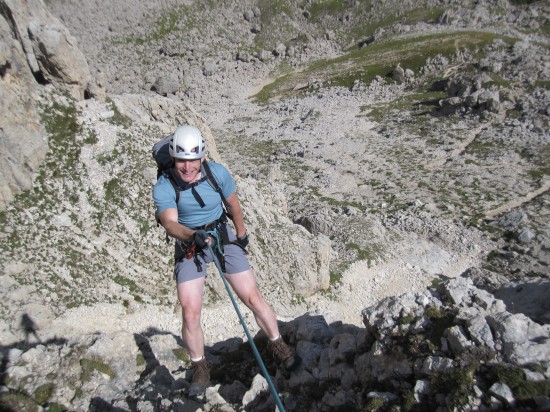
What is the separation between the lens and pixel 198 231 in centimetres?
817

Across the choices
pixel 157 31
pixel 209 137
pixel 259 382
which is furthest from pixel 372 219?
pixel 157 31

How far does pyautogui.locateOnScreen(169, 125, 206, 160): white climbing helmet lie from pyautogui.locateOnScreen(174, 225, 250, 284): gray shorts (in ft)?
7.46

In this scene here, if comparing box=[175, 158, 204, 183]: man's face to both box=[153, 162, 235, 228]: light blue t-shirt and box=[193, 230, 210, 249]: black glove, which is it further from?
box=[193, 230, 210, 249]: black glove

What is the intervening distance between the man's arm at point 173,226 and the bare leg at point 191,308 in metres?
1.34

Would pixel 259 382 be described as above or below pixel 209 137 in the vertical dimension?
below

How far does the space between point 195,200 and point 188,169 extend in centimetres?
77

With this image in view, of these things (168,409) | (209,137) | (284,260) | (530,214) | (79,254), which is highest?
(209,137)

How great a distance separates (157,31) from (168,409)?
339ft

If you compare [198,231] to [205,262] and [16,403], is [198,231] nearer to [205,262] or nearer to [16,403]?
[205,262]

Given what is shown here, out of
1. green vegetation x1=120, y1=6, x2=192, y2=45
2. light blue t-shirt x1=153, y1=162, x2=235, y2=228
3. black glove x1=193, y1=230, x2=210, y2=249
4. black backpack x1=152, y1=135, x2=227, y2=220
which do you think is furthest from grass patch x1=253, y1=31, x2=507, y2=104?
black glove x1=193, y1=230, x2=210, y2=249

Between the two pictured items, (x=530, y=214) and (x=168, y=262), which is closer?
(x=168, y=262)

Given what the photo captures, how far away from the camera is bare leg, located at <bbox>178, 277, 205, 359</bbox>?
Answer: 8805mm

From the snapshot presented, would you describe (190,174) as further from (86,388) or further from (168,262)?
(168,262)

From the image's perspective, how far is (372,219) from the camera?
2741 cm
